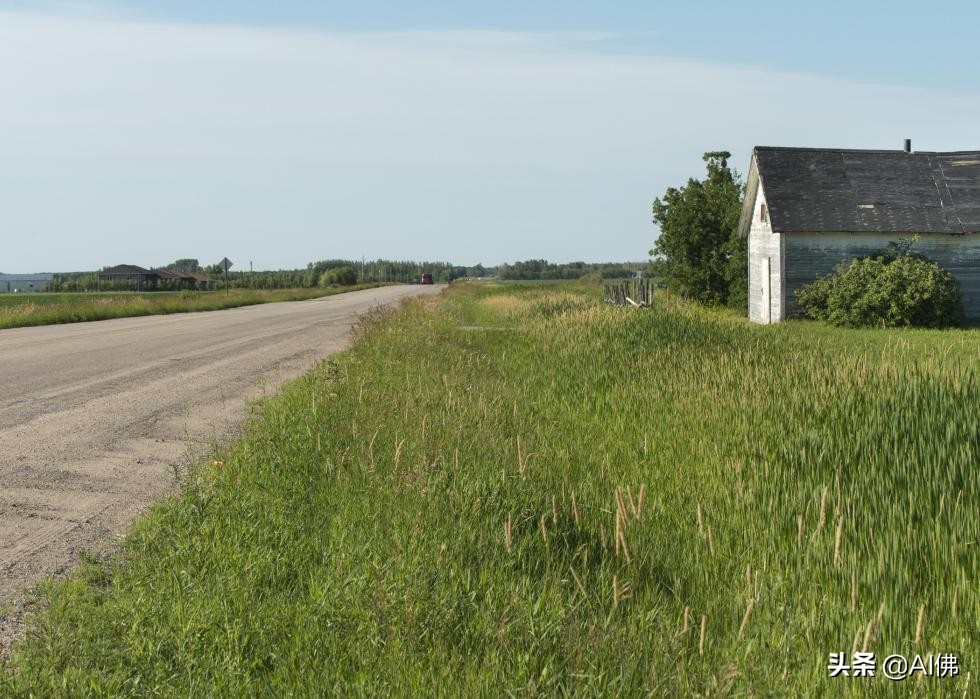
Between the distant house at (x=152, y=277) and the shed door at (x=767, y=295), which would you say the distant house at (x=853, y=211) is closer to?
the shed door at (x=767, y=295)

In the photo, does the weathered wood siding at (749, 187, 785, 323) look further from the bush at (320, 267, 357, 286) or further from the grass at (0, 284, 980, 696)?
the bush at (320, 267, 357, 286)

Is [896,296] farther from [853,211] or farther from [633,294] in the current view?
[633,294]

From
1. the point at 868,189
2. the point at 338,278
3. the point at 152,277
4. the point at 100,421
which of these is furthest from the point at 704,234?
the point at 152,277

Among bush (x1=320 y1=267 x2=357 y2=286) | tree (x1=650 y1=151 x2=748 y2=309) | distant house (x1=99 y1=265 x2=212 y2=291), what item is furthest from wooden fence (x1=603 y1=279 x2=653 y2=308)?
distant house (x1=99 y1=265 x2=212 y2=291)

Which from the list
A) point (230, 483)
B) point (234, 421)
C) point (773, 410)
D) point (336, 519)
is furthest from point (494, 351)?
point (336, 519)

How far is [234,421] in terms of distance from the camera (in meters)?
9.71

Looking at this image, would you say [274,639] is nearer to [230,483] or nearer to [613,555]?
[613,555]

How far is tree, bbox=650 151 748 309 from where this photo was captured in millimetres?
40281

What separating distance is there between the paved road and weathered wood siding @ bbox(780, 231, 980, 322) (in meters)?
17.3

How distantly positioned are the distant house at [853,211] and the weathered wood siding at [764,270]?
41 millimetres

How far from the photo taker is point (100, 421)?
9.60 metres

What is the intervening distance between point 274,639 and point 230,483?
2616 millimetres

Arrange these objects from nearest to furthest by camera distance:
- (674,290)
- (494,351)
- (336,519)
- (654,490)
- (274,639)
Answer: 1. (274,639)
2. (336,519)
3. (654,490)
4. (494,351)
5. (674,290)

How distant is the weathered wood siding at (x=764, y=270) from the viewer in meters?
30.5
